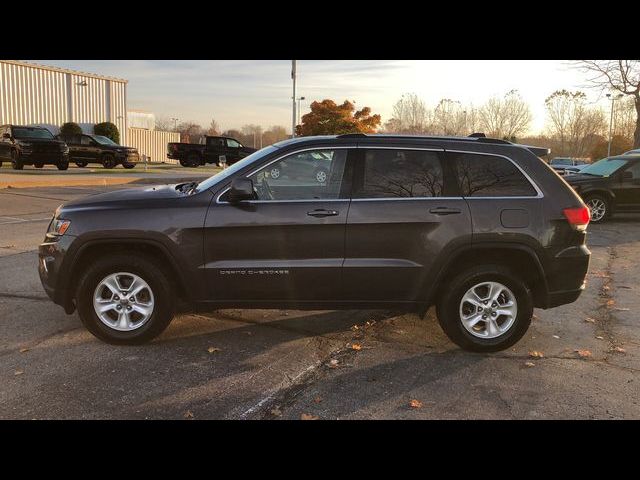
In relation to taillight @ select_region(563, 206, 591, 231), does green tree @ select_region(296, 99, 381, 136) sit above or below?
above

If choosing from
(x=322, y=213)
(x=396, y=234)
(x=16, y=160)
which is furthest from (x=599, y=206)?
(x=16, y=160)

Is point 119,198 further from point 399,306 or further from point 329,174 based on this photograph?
point 399,306

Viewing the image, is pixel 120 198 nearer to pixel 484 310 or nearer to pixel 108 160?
pixel 484 310

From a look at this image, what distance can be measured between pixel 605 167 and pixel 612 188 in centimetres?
69

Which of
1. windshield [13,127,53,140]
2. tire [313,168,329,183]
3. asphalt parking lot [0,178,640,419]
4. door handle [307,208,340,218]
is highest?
windshield [13,127,53,140]

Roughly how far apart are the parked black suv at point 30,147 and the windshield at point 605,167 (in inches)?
801

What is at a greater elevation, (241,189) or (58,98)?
(58,98)

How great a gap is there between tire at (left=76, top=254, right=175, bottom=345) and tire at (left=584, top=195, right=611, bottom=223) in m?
11.4

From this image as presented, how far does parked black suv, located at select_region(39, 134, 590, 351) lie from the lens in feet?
14.5

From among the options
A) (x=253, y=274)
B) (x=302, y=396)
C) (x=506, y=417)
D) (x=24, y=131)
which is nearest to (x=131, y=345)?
(x=253, y=274)

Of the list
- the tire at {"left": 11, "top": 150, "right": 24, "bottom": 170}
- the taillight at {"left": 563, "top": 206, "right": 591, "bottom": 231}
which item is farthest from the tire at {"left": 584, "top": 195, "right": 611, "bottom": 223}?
the tire at {"left": 11, "top": 150, "right": 24, "bottom": 170}

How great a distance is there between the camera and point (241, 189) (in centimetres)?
431

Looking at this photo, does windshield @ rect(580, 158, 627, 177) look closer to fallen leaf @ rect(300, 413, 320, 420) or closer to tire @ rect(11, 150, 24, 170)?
fallen leaf @ rect(300, 413, 320, 420)

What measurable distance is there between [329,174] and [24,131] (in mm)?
22597
